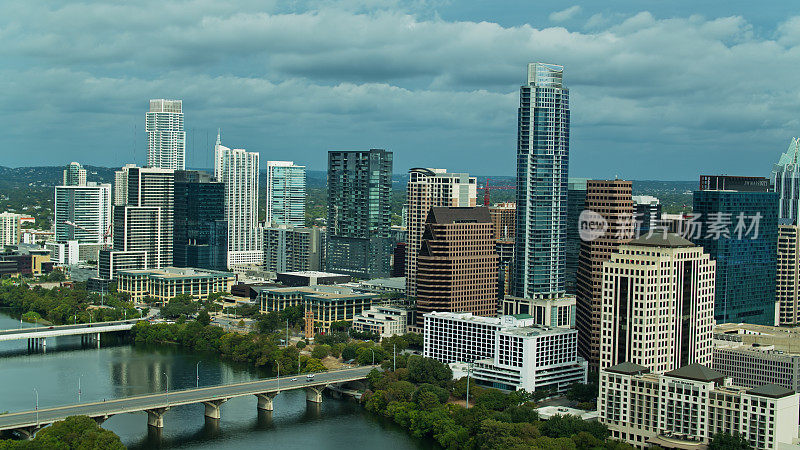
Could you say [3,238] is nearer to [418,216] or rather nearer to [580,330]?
[418,216]

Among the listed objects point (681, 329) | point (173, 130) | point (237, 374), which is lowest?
point (237, 374)

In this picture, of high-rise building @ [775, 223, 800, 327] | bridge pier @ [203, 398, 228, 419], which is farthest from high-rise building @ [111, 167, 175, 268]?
high-rise building @ [775, 223, 800, 327]

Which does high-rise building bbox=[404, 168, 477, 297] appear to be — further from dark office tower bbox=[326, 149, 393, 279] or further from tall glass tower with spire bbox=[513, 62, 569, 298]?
dark office tower bbox=[326, 149, 393, 279]

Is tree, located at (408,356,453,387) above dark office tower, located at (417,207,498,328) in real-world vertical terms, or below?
below

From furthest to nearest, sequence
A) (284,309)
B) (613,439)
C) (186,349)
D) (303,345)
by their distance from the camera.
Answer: (284,309)
(186,349)
(303,345)
(613,439)

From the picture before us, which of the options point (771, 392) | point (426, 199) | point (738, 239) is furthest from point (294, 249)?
point (771, 392)

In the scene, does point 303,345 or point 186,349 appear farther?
point 186,349

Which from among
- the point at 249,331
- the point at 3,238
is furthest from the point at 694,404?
the point at 3,238

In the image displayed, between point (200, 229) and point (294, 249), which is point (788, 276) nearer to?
point (294, 249)
